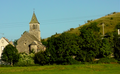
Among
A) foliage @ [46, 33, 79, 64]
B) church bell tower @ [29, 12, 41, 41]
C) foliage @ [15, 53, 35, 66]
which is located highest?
church bell tower @ [29, 12, 41, 41]

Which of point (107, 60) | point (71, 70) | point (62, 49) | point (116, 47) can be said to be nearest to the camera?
point (71, 70)

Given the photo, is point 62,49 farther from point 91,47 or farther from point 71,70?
point 71,70

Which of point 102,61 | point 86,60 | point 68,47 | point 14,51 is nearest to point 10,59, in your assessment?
point 14,51

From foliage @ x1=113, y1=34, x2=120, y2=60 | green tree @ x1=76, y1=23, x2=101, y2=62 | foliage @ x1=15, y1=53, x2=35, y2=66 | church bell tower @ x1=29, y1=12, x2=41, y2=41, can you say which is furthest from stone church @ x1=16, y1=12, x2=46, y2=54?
foliage @ x1=113, y1=34, x2=120, y2=60

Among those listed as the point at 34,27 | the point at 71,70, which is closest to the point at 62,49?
the point at 71,70

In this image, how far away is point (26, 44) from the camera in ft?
273

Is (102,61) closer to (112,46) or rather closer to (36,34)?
(112,46)

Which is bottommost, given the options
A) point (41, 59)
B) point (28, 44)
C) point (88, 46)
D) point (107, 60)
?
point (107, 60)

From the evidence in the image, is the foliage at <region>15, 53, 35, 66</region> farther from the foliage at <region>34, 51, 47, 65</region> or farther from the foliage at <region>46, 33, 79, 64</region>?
the foliage at <region>46, 33, 79, 64</region>

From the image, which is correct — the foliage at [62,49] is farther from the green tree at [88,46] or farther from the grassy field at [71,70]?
the grassy field at [71,70]

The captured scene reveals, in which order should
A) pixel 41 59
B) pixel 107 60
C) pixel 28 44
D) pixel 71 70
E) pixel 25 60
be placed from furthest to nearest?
pixel 28 44 → pixel 25 60 → pixel 41 59 → pixel 107 60 → pixel 71 70

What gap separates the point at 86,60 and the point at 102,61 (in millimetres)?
4810

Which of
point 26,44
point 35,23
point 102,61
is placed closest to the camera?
point 102,61

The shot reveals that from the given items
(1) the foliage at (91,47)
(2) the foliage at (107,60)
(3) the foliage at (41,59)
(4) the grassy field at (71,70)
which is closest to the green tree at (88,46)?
(1) the foliage at (91,47)
